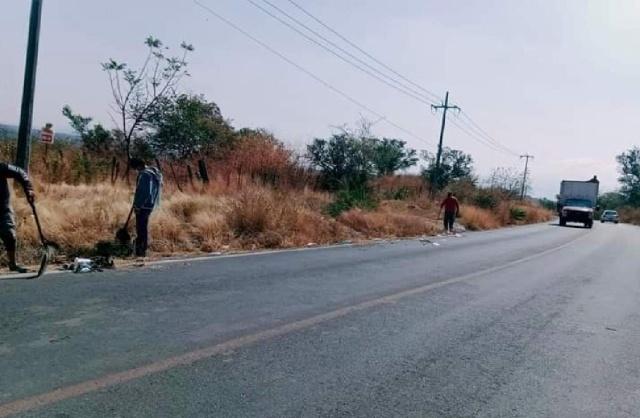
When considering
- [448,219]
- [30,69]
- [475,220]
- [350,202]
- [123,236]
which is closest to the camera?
[123,236]

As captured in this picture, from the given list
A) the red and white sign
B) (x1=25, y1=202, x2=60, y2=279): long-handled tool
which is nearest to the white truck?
the red and white sign

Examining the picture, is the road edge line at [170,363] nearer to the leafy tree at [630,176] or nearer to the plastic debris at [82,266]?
the plastic debris at [82,266]

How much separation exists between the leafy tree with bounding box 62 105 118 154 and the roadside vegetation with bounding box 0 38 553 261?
3.0 inches

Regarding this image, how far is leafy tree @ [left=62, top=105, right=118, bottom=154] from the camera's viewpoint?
2270cm

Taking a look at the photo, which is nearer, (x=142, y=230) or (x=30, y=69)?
(x=142, y=230)

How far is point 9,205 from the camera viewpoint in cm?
770

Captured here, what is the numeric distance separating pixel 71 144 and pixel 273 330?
54.6ft

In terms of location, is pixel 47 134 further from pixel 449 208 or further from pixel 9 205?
pixel 449 208

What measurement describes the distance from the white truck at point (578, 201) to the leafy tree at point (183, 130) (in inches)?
1071

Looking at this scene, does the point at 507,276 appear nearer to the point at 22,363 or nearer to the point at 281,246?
the point at 281,246

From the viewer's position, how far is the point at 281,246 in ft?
44.2

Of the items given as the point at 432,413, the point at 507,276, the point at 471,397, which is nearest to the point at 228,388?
the point at 432,413

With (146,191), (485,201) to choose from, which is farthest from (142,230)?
(485,201)

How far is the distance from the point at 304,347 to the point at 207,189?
11633 millimetres
